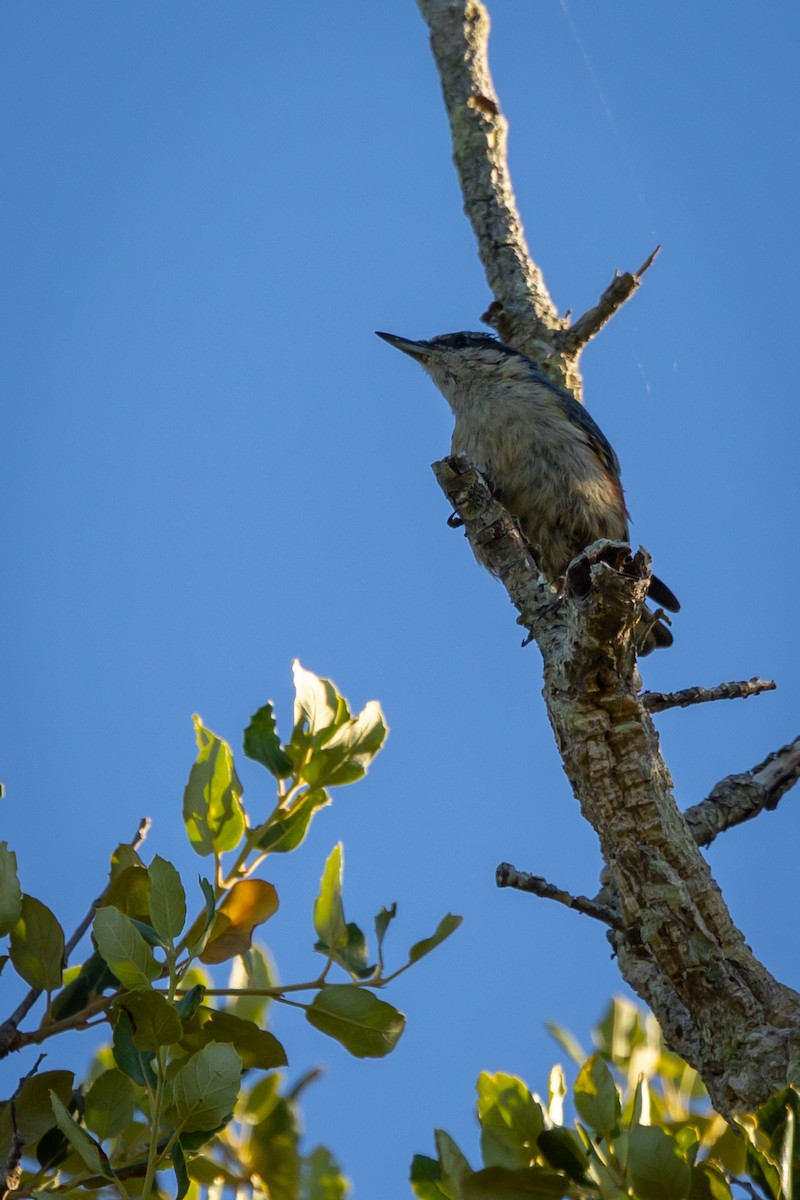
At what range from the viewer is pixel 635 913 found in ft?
7.74

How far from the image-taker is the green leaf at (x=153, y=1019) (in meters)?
1.48

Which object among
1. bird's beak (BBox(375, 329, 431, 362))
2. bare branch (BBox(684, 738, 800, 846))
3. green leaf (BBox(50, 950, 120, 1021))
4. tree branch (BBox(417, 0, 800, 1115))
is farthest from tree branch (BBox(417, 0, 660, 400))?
green leaf (BBox(50, 950, 120, 1021))

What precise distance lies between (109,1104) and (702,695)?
1.86 metres

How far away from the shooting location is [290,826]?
1801mm

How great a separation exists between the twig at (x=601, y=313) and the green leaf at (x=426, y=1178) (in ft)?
11.5

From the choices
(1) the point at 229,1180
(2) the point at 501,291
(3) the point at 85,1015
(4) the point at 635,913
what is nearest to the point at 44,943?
(3) the point at 85,1015

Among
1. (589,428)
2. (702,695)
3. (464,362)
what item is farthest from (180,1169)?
(464,362)

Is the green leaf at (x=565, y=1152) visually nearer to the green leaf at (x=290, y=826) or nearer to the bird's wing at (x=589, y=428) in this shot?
the green leaf at (x=290, y=826)

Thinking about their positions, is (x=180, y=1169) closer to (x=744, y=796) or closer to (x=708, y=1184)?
(x=708, y=1184)

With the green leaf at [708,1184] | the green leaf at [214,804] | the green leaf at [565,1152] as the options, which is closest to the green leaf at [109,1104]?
the green leaf at [214,804]

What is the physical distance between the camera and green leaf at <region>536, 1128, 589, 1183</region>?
65.1 inches

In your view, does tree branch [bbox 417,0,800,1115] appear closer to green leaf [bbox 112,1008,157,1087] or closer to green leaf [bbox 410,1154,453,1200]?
green leaf [bbox 410,1154,453,1200]

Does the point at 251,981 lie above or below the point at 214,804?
below

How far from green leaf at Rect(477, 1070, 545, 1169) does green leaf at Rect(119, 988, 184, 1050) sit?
52cm
